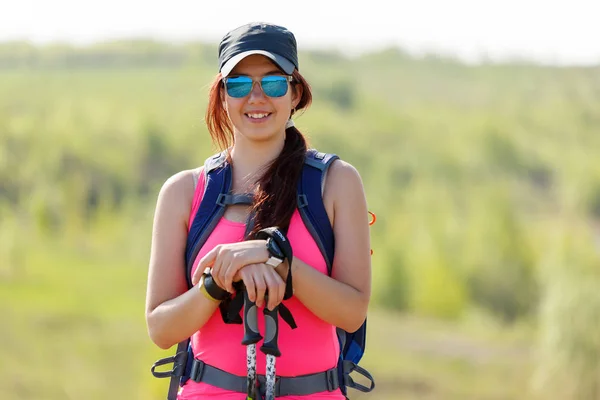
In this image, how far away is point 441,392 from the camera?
119 ft

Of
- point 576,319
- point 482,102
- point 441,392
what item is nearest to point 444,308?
point 441,392

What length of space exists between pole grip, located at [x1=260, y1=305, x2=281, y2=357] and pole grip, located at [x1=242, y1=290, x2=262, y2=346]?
0.06 ft

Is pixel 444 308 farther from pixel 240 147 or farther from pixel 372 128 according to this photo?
pixel 240 147

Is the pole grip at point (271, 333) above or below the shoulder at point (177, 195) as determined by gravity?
below

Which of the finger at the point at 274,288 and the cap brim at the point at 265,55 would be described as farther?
the cap brim at the point at 265,55

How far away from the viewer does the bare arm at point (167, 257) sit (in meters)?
2.13

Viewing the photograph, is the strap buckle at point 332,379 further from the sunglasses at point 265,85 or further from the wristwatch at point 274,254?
the sunglasses at point 265,85

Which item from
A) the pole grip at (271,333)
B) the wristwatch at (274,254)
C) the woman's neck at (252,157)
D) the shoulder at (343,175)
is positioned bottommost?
the pole grip at (271,333)

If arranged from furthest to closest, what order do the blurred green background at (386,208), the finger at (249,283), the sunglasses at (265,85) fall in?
the blurred green background at (386,208)
the sunglasses at (265,85)
the finger at (249,283)

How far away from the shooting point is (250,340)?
194 centimetres

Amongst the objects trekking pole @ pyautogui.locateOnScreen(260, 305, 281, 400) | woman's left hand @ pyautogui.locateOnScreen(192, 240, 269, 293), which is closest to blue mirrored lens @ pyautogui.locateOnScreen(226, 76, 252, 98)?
woman's left hand @ pyautogui.locateOnScreen(192, 240, 269, 293)

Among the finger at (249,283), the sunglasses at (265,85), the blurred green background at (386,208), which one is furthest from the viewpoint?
the blurred green background at (386,208)

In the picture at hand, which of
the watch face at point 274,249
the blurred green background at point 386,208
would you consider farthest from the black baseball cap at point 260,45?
the blurred green background at point 386,208

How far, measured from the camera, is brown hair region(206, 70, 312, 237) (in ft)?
6.77
